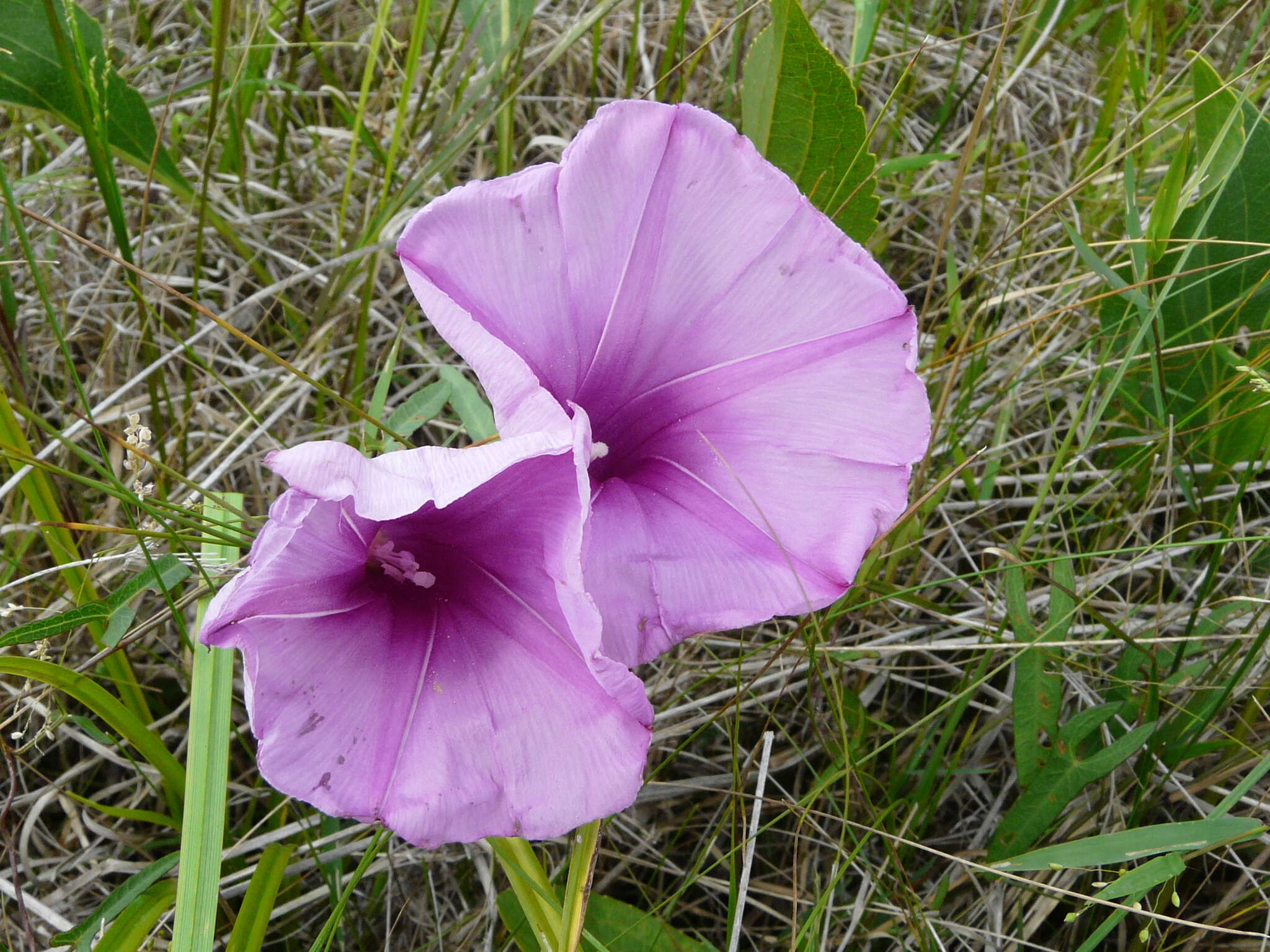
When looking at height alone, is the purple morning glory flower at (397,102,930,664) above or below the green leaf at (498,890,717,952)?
above

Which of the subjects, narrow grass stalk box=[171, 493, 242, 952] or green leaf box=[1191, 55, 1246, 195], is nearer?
narrow grass stalk box=[171, 493, 242, 952]

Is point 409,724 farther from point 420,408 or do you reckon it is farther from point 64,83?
point 64,83

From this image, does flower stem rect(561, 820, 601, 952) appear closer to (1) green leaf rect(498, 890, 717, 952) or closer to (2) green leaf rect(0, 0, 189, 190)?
(1) green leaf rect(498, 890, 717, 952)

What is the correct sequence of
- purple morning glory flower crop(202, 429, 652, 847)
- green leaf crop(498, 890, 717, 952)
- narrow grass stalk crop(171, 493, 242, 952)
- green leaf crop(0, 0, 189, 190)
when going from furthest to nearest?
green leaf crop(0, 0, 189, 190) → green leaf crop(498, 890, 717, 952) → narrow grass stalk crop(171, 493, 242, 952) → purple morning glory flower crop(202, 429, 652, 847)

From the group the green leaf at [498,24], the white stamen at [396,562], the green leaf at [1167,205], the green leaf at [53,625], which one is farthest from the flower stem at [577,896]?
the green leaf at [498,24]

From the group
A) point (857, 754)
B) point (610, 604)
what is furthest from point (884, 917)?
point (610, 604)

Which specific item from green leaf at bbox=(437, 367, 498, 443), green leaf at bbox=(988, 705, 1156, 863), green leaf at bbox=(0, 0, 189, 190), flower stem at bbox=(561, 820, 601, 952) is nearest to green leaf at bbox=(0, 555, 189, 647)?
green leaf at bbox=(437, 367, 498, 443)

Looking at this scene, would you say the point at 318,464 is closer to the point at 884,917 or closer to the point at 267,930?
the point at 267,930
